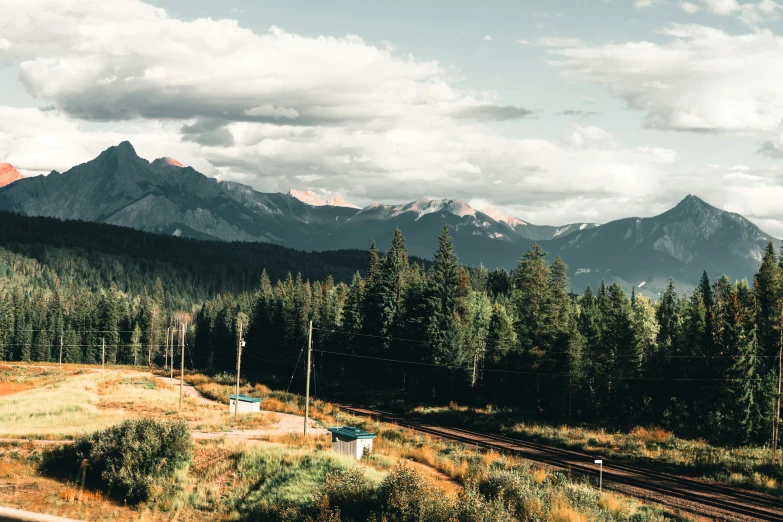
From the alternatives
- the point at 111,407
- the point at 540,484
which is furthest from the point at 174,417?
the point at 540,484

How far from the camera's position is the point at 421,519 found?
2011 centimetres

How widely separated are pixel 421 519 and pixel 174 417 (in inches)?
1533

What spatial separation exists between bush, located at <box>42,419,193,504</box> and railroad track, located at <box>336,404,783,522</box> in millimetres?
21876

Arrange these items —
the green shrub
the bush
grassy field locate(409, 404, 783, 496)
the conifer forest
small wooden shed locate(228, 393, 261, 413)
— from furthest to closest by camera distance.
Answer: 1. small wooden shed locate(228, 393, 261, 413)
2. the conifer forest
3. grassy field locate(409, 404, 783, 496)
4. the bush
5. the green shrub

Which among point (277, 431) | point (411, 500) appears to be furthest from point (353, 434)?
point (277, 431)

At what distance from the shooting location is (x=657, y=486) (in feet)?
117

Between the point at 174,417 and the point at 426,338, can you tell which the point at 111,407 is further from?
the point at 426,338

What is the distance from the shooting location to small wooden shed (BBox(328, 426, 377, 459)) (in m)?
35.2

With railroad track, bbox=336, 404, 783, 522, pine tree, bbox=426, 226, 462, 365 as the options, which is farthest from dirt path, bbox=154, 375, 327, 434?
pine tree, bbox=426, 226, 462, 365

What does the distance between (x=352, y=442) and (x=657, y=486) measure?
645 inches

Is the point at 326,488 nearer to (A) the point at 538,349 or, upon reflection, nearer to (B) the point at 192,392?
(A) the point at 538,349

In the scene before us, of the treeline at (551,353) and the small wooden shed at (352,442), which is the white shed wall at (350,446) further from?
the treeline at (551,353)

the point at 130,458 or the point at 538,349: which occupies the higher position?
the point at 538,349

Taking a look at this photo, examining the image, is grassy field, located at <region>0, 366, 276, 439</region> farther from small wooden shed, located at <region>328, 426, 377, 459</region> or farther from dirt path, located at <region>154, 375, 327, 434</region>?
small wooden shed, located at <region>328, 426, 377, 459</region>
